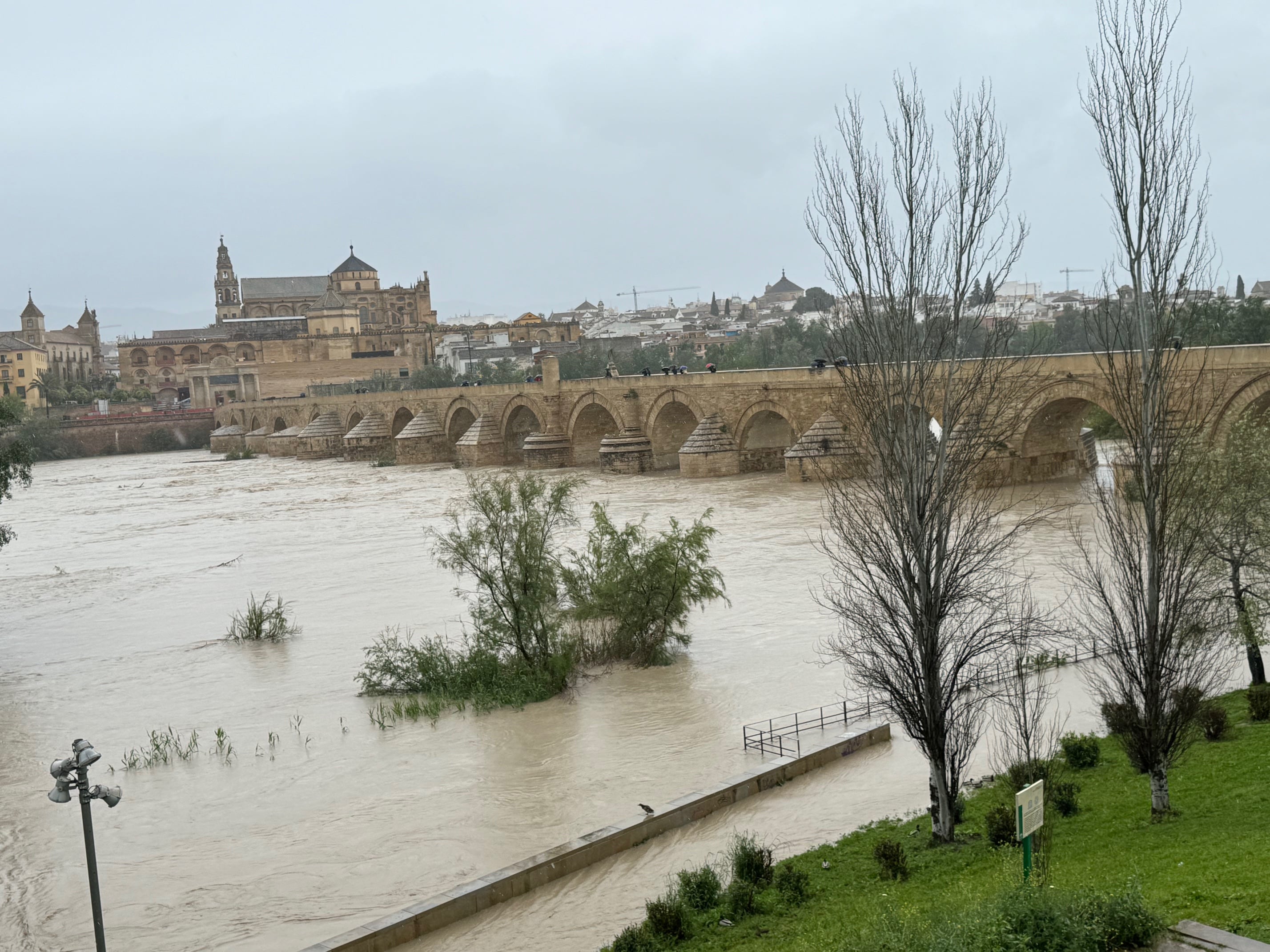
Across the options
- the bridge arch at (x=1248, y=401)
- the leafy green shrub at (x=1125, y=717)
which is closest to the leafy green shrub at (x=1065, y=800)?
the leafy green shrub at (x=1125, y=717)

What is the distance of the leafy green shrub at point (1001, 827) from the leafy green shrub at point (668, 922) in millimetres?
2084

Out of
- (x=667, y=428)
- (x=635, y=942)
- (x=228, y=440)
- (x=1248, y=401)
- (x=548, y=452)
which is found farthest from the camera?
(x=228, y=440)

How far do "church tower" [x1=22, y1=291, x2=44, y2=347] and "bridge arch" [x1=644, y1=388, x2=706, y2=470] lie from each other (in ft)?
282

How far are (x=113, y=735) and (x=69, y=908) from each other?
443cm

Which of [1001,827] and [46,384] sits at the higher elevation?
[46,384]

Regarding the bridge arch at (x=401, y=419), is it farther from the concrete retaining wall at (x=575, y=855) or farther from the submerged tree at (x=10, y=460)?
the concrete retaining wall at (x=575, y=855)

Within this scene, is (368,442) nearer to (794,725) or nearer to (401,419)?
(401,419)

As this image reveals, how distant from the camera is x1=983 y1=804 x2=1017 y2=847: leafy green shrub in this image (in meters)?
7.91

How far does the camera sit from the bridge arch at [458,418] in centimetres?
5006

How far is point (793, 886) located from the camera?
25.5ft

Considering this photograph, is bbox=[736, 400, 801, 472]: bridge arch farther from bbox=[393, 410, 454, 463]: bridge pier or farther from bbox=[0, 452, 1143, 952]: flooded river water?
bbox=[393, 410, 454, 463]: bridge pier

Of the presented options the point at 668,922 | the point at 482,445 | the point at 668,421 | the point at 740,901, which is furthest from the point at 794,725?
the point at 482,445

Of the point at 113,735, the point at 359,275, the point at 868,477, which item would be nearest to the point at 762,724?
the point at 868,477

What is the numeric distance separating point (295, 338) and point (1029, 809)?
93.1 m
